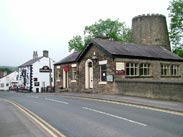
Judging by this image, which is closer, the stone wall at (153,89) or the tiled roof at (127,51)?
the stone wall at (153,89)

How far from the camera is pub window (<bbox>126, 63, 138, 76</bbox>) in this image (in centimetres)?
2875

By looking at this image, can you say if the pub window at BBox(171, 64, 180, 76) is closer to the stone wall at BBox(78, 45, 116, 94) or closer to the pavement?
the stone wall at BBox(78, 45, 116, 94)

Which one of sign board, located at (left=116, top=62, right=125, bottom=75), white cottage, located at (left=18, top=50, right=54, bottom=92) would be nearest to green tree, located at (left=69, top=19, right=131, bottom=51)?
white cottage, located at (left=18, top=50, right=54, bottom=92)

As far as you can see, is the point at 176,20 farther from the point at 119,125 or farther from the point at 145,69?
the point at 119,125

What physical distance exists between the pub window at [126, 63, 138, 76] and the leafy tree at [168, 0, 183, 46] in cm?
1816

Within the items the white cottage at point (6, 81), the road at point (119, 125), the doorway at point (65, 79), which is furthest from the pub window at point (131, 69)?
the white cottage at point (6, 81)

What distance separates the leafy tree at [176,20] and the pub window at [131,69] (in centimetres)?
1816

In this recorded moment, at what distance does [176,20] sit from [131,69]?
19.6 meters

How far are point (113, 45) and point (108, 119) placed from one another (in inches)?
754

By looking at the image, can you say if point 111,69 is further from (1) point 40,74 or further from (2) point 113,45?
(1) point 40,74

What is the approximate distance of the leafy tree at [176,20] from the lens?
44.2 m

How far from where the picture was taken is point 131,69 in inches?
1146

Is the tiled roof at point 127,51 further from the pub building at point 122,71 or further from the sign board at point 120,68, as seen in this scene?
the sign board at point 120,68

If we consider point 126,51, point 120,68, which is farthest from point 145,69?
point 120,68
